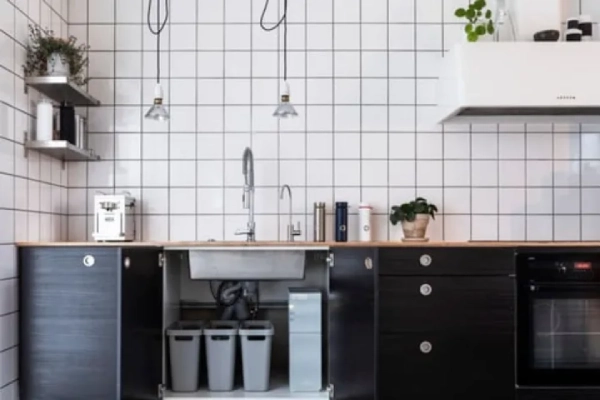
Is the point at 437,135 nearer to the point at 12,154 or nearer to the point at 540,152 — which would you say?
the point at 540,152

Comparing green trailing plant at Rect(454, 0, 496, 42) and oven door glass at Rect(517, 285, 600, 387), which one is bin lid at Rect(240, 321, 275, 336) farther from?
green trailing plant at Rect(454, 0, 496, 42)

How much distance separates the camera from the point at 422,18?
3047 mm

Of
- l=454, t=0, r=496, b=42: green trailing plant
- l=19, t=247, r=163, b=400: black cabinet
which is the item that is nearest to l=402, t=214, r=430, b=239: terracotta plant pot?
l=454, t=0, r=496, b=42: green trailing plant

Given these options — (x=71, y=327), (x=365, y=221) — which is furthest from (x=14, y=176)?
(x=365, y=221)

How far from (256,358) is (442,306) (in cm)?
87

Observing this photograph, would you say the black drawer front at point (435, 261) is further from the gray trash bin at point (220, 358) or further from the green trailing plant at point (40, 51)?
the green trailing plant at point (40, 51)

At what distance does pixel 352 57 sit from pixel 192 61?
835 millimetres

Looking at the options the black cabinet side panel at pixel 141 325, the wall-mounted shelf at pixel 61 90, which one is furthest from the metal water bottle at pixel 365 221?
the wall-mounted shelf at pixel 61 90

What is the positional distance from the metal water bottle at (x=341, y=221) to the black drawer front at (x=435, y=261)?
0.53m

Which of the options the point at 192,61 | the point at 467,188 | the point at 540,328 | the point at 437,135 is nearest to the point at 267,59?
the point at 192,61

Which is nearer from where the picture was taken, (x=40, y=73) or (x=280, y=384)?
(x=40, y=73)

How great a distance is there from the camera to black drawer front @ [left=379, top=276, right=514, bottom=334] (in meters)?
2.36

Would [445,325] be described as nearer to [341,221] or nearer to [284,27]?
[341,221]

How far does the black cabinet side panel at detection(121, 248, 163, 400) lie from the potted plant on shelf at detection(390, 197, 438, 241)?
1184mm
